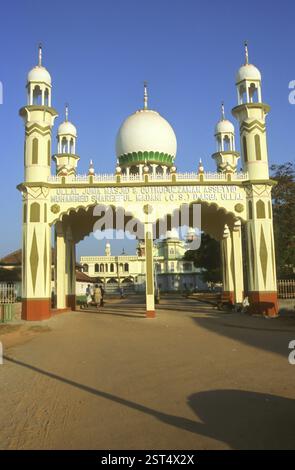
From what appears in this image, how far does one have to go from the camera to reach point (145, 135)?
2553 cm

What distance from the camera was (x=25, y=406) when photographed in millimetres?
6324

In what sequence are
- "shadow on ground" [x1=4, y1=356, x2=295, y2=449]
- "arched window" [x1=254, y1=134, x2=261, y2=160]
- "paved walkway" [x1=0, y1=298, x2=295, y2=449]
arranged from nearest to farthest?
"shadow on ground" [x1=4, y1=356, x2=295, y2=449] → "paved walkway" [x1=0, y1=298, x2=295, y2=449] → "arched window" [x1=254, y1=134, x2=261, y2=160]

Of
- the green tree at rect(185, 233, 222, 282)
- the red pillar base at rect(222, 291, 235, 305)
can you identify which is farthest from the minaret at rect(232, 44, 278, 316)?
the green tree at rect(185, 233, 222, 282)

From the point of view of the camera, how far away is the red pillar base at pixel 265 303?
20.0m

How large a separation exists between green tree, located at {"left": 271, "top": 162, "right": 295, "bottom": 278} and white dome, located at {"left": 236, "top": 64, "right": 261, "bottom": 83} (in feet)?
31.6

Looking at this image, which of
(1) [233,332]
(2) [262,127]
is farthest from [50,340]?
(2) [262,127]

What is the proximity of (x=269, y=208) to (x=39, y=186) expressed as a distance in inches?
415

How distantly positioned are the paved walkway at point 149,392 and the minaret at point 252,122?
31.1 feet

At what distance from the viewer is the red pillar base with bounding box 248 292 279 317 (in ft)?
65.8

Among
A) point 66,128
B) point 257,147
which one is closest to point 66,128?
point 66,128

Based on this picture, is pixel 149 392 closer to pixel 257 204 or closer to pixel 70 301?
pixel 257 204

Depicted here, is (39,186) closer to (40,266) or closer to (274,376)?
(40,266)

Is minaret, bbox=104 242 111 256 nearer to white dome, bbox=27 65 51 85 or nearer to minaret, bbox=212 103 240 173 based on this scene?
minaret, bbox=212 103 240 173

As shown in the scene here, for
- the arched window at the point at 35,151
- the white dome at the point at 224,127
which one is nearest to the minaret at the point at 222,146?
the white dome at the point at 224,127
